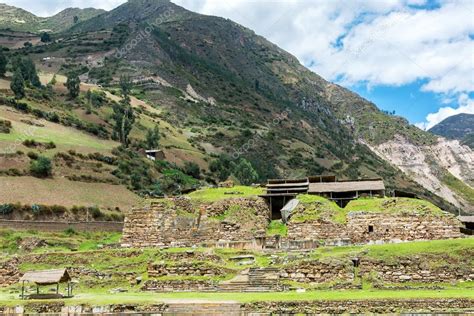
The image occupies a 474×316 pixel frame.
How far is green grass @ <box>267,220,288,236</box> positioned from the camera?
28328mm

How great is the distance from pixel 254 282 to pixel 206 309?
461 cm

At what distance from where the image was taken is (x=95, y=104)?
100125mm

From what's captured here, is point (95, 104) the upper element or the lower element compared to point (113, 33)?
lower

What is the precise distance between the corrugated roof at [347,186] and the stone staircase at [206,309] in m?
16.4

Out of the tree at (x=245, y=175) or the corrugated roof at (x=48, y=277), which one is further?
the tree at (x=245, y=175)

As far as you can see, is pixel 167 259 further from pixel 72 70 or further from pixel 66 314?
pixel 72 70

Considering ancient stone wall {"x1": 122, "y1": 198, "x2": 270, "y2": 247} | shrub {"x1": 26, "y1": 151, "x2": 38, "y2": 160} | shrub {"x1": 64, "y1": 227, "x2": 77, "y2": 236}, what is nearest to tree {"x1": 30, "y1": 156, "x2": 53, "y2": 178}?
shrub {"x1": 26, "y1": 151, "x2": 38, "y2": 160}

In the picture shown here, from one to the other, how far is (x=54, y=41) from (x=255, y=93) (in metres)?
68.1

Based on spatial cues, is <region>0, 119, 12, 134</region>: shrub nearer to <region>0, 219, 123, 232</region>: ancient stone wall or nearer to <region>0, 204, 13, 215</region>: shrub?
<region>0, 204, 13, 215</region>: shrub

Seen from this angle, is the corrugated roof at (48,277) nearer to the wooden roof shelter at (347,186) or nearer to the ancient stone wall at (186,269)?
the ancient stone wall at (186,269)

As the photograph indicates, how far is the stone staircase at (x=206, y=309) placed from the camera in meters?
16.8

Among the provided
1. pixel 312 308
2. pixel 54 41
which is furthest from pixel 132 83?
pixel 312 308

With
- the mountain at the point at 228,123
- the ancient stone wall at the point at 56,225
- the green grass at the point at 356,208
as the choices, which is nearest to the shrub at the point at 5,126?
the mountain at the point at 228,123

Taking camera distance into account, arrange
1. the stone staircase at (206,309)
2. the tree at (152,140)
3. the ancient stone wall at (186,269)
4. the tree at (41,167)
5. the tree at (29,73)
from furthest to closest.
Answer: the tree at (29,73), the tree at (152,140), the tree at (41,167), the ancient stone wall at (186,269), the stone staircase at (206,309)
